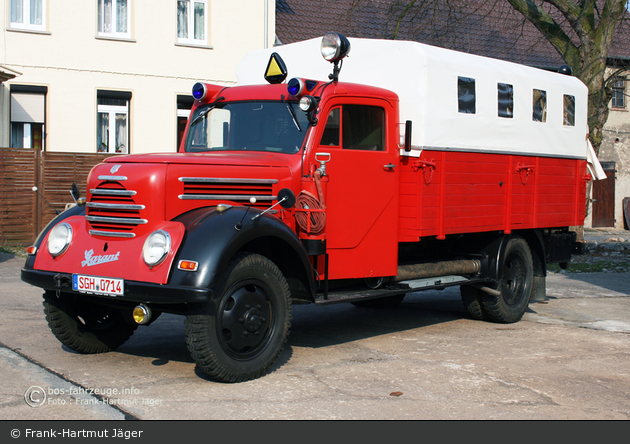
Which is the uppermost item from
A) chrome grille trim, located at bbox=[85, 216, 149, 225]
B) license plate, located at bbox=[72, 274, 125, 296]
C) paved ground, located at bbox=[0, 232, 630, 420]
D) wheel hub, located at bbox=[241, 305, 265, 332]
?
chrome grille trim, located at bbox=[85, 216, 149, 225]

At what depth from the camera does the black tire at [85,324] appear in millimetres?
5945

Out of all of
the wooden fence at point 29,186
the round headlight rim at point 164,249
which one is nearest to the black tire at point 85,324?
the round headlight rim at point 164,249

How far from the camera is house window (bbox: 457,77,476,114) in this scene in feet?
24.2

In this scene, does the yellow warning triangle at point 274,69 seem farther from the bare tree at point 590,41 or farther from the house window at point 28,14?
the house window at point 28,14

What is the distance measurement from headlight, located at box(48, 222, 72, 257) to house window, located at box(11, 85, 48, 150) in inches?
512

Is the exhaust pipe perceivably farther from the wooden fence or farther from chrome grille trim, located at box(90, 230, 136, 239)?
the wooden fence

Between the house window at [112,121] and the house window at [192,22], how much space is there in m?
2.19

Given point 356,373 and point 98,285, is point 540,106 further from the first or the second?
point 98,285

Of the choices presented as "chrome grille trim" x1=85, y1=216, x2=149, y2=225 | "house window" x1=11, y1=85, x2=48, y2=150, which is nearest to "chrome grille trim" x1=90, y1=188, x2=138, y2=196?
"chrome grille trim" x1=85, y1=216, x2=149, y2=225

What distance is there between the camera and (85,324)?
6.09 m

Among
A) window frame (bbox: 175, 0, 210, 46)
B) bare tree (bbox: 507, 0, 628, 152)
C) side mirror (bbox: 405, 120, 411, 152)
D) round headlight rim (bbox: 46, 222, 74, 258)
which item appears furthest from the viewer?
window frame (bbox: 175, 0, 210, 46)

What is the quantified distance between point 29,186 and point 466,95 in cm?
1190
